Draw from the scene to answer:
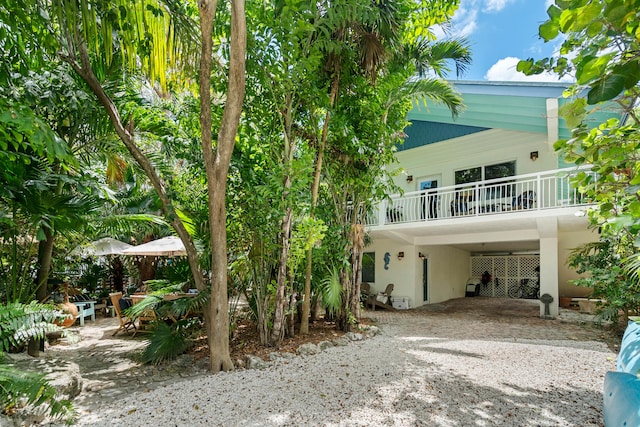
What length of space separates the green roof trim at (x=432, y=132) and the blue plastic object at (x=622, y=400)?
1013 centimetres

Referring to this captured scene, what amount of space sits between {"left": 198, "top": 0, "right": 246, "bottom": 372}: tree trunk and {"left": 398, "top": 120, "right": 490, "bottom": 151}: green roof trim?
379 inches

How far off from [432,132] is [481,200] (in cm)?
302

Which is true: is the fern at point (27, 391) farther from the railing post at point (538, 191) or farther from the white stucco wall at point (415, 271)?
the white stucco wall at point (415, 271)

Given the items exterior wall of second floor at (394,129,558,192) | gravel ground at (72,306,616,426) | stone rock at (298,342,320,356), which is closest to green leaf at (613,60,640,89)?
gravel ground at (72,306,616,426)

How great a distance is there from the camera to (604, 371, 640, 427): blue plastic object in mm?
2203

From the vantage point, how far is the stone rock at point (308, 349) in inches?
211

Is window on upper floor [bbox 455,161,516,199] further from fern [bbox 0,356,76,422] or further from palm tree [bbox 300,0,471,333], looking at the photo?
fern [bbox 0,356,76,422]

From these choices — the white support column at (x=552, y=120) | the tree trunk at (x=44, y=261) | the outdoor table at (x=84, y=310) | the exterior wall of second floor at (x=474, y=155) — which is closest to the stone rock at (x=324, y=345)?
the tree trunk at (x=44, y=261)

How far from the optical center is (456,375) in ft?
Result: 14.3

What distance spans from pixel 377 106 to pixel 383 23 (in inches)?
54.7

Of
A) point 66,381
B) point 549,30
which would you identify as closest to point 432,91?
point 549,30

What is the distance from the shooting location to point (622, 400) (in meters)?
2.40

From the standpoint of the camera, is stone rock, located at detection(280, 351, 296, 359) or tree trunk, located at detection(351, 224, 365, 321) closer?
stone rock, located at detection(280, 351, 296, 359)

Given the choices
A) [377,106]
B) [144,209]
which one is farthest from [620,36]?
[144,209]
